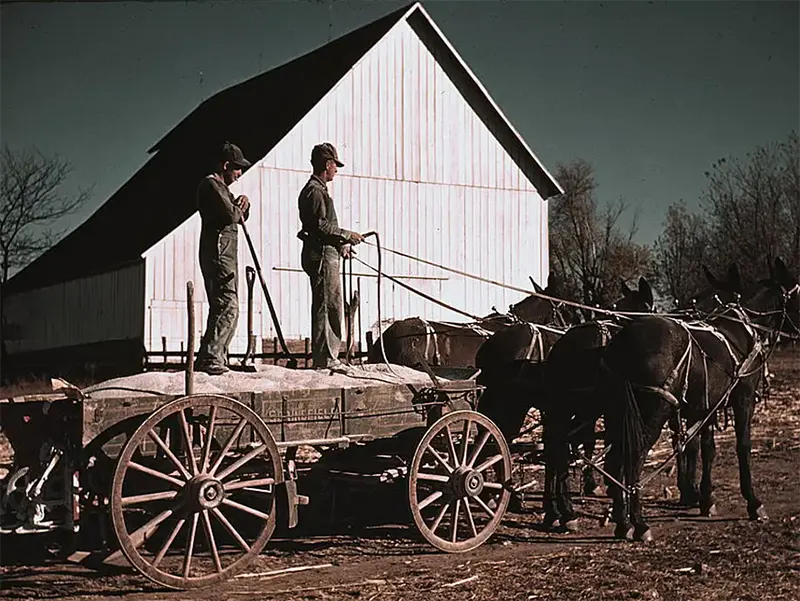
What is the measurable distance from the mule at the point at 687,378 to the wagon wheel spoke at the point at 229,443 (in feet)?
12.2

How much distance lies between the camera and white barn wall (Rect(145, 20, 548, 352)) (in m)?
22.3

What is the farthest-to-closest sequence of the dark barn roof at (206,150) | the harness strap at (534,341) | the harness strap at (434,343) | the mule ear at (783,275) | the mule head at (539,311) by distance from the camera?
the dark barn roof at (206,150), the harness strap at (434,343), the mule head at (539,311), the mule ear at (783,275), the harness strap at (534,341)

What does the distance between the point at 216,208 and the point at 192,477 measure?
2303 mm

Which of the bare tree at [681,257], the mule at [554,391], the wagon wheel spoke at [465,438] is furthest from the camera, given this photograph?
the bare tree at [681,257]

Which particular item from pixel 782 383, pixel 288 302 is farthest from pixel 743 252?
pixel 288 302

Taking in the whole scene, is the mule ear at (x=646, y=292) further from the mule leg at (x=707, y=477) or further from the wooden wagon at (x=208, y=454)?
the wooden wagon at (x=208, y=454)

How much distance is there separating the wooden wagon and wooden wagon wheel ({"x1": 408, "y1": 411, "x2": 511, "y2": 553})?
0.04 ft

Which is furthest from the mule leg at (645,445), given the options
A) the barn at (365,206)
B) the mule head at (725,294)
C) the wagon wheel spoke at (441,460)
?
the barn at (365,206)

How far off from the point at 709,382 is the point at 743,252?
2653 cm

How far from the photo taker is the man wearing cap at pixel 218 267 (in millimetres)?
8531

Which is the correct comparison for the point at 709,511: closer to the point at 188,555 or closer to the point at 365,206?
the point at 188,555

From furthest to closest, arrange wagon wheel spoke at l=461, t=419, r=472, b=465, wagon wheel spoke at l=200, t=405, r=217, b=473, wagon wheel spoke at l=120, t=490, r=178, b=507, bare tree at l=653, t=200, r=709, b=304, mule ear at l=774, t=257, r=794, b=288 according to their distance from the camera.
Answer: bare tree at l=653, t=200, r=709, b=304
mule ear at l=774, t=257, r=794, b=288
wagon wheel spoke at l=461, t=419, r=472, b=465
wagon wheel spoke at l=200, t=405, r=217, b=473
wagon wheel spoke at l=120, t=490, r=178, b=507

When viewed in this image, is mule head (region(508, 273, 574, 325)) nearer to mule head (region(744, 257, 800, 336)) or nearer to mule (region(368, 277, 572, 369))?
mule (region(368, 277, 572, 369))

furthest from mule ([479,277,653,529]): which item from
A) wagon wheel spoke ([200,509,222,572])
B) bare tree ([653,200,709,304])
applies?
bare tree ([653,200,709,304])
